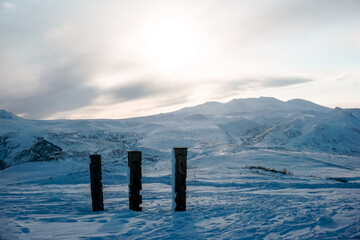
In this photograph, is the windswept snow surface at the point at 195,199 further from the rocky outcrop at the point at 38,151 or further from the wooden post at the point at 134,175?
the wooden post at the point at 134,175

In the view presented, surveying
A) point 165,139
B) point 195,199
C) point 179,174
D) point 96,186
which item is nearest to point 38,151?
point 165,139

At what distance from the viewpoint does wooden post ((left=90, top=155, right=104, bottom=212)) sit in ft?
25.0

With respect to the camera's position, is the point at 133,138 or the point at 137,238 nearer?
the point at 137,238

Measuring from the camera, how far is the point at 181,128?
47562mm

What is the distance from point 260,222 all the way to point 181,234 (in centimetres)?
168

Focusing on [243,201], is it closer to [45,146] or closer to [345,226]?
[345,226]

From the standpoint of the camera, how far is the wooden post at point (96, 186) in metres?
7.62

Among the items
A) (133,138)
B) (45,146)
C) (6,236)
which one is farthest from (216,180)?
(133,138)

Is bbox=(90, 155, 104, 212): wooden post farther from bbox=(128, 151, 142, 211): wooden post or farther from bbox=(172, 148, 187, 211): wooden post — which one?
bbox=(172, 148, 187, 211): wooden post

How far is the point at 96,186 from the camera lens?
7.75 metres

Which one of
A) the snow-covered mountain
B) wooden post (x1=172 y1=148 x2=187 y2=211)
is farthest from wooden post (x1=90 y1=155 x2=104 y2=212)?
the snow-covered mountain

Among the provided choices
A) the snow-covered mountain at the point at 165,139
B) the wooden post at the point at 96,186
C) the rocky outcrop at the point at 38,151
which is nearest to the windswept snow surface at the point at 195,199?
the rocky outcrop at the point at 38,151

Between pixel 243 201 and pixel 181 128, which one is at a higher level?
pixel 181 128

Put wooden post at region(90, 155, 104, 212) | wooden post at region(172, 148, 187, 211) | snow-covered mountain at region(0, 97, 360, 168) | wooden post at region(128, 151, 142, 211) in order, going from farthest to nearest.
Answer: snow-covered mountain at region(0, 97, 360, 168) → wooden post at region(90, 155, 104, 212) → wooden post at region(128, 151, 142, 211) → wooden post at region(172, 148, 187, 211)
